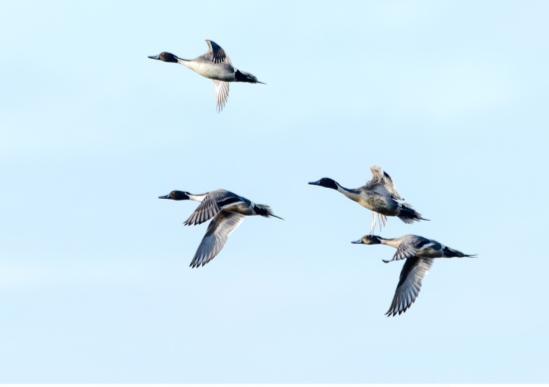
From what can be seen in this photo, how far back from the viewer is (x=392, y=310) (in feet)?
133

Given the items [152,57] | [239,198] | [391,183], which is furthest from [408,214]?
[152,57]

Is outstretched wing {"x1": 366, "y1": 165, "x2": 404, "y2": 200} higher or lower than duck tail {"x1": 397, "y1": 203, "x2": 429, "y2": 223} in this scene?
higher

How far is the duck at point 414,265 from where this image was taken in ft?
133

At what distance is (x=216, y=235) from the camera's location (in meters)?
41.6

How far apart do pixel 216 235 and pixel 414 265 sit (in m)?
4.30

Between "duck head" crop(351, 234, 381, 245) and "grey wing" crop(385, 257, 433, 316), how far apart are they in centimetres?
168

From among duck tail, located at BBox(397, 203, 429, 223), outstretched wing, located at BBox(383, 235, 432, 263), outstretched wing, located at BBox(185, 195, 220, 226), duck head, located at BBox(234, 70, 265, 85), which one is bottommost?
outstretched wing, located at BBox(383, 235, 432, 263)

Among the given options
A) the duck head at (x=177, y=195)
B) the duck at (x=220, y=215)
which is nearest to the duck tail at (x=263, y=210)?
the duck at (x=220, y=215)

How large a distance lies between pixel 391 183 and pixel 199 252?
4.40 meters

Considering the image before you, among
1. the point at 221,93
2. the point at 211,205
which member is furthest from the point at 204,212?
the point at 221,93

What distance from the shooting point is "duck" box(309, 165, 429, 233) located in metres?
41.6

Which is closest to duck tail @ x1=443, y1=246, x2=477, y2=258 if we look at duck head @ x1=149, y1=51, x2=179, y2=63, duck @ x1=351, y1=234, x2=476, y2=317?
duck @ x1=351, y1=234, x2=476, y2=317

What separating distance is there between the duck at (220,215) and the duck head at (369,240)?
2.38 meters

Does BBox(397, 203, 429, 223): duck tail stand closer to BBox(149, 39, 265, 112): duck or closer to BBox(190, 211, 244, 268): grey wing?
BBox(190, 211, 244, 268): grey wing
